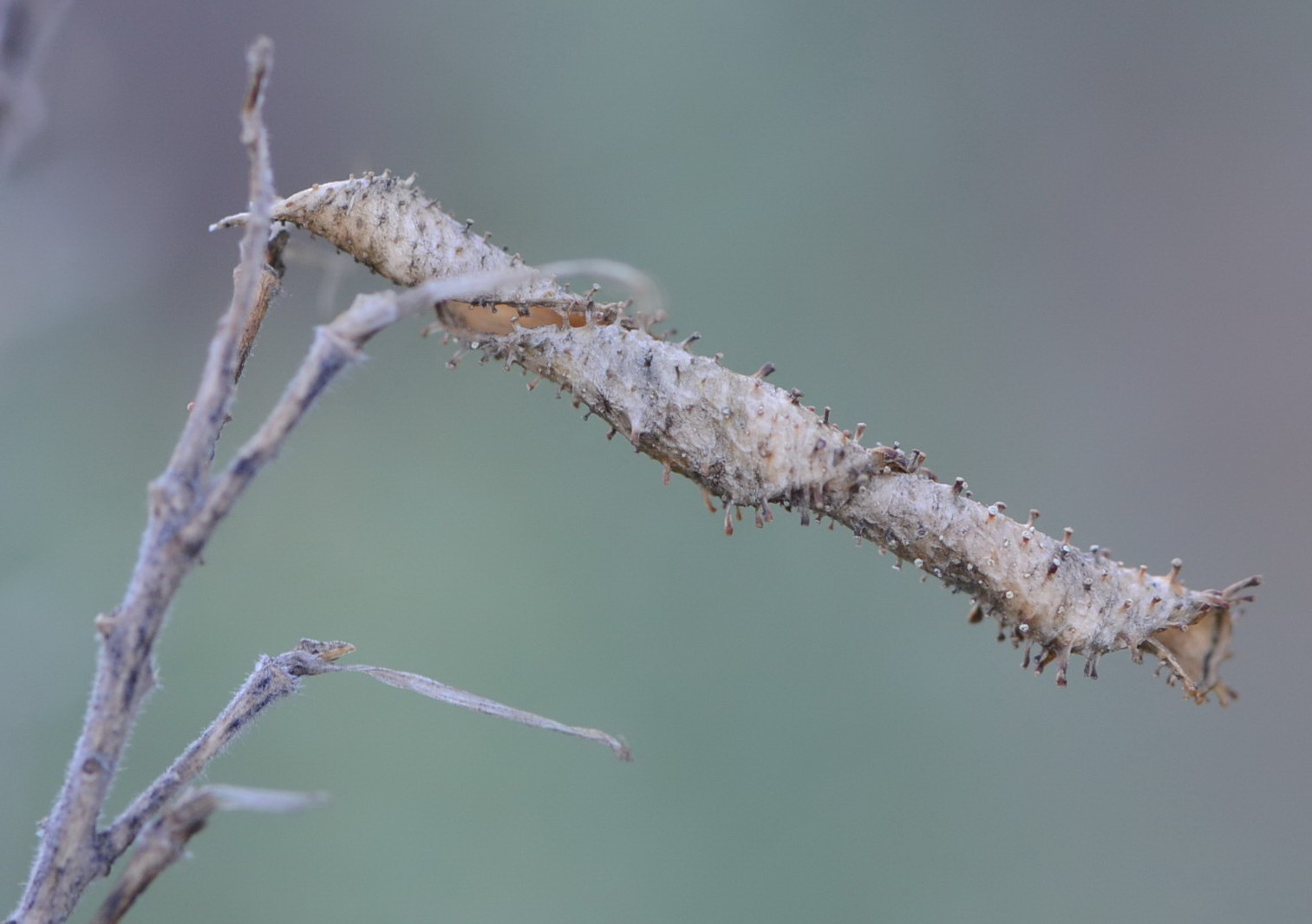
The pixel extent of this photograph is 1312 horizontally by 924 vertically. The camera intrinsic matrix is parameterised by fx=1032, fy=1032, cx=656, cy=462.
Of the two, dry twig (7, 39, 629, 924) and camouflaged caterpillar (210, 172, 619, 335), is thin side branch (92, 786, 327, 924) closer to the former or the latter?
dry twig (7, 39, 629, 924)

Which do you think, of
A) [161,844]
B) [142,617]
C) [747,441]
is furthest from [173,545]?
[747,441]

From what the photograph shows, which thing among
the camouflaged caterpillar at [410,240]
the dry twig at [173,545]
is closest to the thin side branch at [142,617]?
the dry twig at [173,545]

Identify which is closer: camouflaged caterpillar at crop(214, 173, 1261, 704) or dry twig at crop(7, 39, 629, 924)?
dry twig at crop(7, 39, 629, 924)

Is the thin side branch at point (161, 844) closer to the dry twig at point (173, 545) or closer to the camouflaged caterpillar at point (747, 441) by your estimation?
the dry twig at point (173, 545)

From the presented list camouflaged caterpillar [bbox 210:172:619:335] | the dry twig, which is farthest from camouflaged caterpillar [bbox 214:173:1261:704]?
the dry twig

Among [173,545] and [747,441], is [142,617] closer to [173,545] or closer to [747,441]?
[173,545]

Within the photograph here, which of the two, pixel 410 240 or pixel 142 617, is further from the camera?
pixel 410 240

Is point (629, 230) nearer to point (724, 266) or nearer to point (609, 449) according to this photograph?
point (724, 266)

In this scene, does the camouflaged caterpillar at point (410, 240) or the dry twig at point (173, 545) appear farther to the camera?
the camouflaged caterpillar at point (410, 240)

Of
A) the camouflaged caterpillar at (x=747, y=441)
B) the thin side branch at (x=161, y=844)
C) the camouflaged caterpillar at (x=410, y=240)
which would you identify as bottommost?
the thin side branch at (x=161, y=844)
